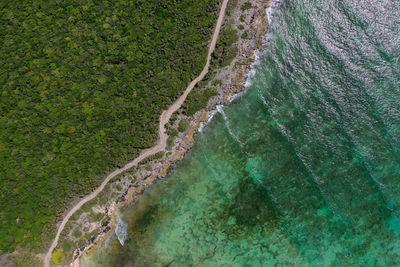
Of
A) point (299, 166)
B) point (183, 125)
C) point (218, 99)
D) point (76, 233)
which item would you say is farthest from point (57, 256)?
point (299, 166)

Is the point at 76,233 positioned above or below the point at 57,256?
above

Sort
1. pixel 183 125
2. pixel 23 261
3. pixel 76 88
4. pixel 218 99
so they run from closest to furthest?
1. pixel 23 261
2. pixel 76 88
3. pixel 183 125
4. pixel 218 99

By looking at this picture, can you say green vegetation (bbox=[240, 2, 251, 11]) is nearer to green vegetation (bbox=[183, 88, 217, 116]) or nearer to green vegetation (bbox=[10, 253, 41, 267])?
green vegetation (bbox=[183, 88, 217, 116])

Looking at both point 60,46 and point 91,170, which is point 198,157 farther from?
point 60,46

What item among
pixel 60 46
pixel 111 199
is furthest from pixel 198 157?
pixel 60 46

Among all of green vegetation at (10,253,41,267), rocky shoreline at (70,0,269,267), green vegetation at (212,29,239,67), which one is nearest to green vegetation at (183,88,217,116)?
rocky shoreline at (70,0,269,267)

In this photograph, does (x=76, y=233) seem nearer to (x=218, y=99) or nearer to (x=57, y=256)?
(x=57, y=256)

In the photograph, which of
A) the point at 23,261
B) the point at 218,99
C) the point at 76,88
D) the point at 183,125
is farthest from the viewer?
the point at 218,99
